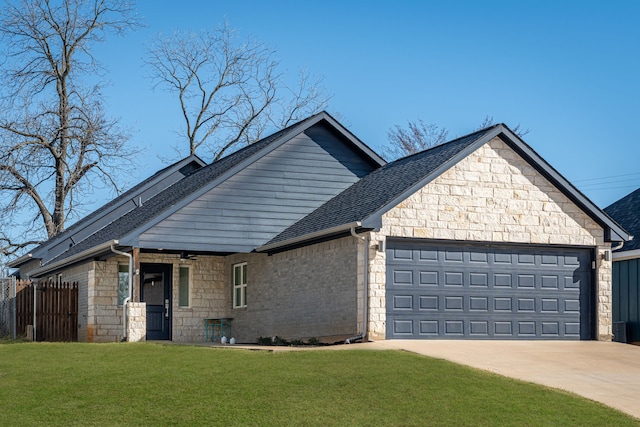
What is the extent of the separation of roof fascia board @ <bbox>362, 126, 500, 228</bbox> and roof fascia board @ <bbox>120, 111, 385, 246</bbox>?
16.6 ft

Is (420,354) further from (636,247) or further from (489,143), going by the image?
(636,247)

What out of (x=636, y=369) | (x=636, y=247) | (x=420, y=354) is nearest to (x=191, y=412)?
(x=420, y=354)

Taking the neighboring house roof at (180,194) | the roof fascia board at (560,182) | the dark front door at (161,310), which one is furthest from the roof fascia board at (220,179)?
the roof fascia board at (560,182)

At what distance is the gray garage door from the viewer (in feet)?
71.8

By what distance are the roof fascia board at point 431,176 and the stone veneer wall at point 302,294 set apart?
1.04 m

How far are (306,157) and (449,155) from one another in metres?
5.10

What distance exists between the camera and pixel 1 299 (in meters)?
38.1

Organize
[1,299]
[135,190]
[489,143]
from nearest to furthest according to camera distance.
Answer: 1. [489,143]
2. [135,190]
3. [1,299]

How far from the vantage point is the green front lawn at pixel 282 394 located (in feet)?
43.8

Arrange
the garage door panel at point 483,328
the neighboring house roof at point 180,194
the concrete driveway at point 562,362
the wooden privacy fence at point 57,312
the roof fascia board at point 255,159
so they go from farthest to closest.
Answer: the wooden privacy fence at point 57,312
the neighboring house roof at point 180,194
the roof fascia board at point 255,159
the garage door panel at point 483,328
the concrete driveway at point 562,362

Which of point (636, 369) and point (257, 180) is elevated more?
point (257, 180)

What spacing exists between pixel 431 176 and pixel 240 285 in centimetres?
817

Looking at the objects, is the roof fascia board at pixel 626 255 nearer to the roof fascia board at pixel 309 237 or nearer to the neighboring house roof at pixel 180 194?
the neighboring house roof at pixel 180 194

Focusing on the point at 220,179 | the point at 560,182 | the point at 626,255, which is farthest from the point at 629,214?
the point at 220,179
